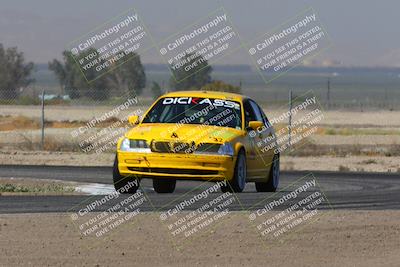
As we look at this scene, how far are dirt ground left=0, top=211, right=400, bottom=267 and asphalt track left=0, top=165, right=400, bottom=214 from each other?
64.4 inches

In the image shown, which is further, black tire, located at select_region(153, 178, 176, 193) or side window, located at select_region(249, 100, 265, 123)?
side window, located at select_region(249, 100, 265, 123)

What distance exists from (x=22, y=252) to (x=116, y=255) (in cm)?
94

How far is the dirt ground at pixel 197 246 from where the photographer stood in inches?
483

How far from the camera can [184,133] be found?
61.1 ft

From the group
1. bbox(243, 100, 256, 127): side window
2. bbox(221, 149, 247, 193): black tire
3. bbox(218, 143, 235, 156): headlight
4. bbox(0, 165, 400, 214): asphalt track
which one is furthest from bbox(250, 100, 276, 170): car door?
bbox(218, 143, 235, 156): headlight

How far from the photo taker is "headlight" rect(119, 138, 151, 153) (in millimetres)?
18553

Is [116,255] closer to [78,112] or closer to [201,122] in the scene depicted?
[201,122]

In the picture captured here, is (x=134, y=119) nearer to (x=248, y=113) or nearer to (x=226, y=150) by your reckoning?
(x=226, y=150)

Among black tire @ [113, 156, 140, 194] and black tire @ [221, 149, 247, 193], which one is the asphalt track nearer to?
black tire @ [221, 149, 247, 193]

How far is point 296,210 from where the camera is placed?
17.1 m

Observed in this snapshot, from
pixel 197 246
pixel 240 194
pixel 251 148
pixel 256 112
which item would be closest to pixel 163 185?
pixel 240 194

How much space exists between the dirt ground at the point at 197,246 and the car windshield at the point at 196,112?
13.0 feet

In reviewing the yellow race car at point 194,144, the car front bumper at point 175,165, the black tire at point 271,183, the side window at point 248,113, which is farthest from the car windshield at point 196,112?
the black tire at point 271,183

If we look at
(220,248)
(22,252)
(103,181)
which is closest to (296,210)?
(220,248)
